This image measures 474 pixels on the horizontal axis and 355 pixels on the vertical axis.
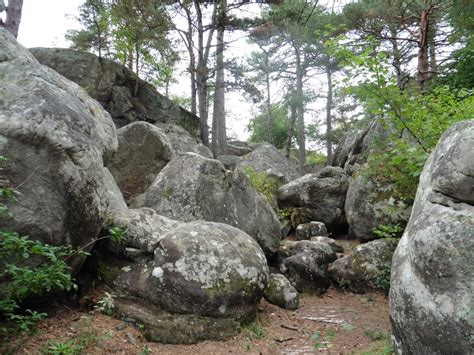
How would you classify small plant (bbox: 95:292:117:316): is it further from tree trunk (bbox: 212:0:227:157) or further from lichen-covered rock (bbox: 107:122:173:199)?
tree trunk (bbox: 212:0:227:157)

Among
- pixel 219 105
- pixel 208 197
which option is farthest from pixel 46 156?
pixel 219 105

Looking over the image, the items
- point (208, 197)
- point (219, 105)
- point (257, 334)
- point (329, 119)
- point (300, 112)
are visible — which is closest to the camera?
point (257, 334)

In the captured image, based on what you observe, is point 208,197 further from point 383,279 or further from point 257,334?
point 383,279

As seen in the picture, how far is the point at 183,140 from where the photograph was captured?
15719mm

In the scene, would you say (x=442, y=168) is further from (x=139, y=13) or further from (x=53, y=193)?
(x=139, y=13)

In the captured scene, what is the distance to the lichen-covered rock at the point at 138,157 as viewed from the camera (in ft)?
34.3

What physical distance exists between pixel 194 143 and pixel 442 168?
1274 cm

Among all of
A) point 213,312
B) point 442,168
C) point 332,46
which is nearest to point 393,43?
point 332,46

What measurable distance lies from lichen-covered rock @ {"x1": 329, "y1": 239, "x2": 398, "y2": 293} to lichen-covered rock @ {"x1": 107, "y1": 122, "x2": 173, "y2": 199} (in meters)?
5.86

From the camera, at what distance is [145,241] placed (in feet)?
19.4

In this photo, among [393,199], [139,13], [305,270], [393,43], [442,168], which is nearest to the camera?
[442,168]

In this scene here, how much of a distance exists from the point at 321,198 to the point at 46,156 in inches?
412

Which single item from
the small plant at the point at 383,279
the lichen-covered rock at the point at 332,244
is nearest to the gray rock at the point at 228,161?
the lichen-covered rock at the point at 332,244

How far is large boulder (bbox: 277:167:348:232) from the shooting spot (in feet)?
42.7
